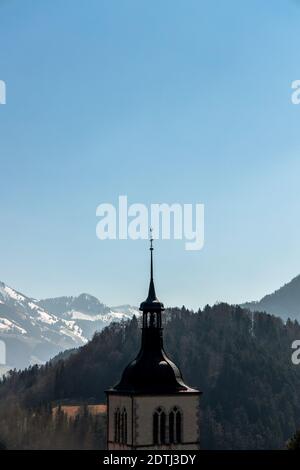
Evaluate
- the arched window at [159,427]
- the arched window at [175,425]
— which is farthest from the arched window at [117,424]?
the arched window at [175,425]

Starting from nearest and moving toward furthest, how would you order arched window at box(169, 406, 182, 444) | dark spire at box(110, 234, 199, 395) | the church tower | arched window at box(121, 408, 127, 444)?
the church tower < arched window at box(121, 408, 127, 444) < arched window at box(169, 406, 182, 444) < dark spire at box(110, 234, 199, 395)

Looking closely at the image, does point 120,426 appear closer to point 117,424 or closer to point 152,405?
point 117,424

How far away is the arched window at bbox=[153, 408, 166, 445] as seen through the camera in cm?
6750

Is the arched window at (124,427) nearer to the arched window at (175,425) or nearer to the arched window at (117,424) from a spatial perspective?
the arched window at (117,424)

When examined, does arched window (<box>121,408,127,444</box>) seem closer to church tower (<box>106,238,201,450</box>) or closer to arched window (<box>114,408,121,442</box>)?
church tower (<box>106,238,201,450</box>)

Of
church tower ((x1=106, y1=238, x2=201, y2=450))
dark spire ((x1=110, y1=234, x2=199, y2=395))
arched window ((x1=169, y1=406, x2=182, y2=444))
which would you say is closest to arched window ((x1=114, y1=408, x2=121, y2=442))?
church tower ((x1=106, y1=238, x2=201, y2=450))

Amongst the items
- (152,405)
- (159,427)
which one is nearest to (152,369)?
(152,405)

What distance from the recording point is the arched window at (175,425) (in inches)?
2687

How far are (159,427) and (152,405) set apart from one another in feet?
4.83

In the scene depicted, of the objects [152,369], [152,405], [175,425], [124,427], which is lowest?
[124,427]

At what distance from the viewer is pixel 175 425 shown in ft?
225
